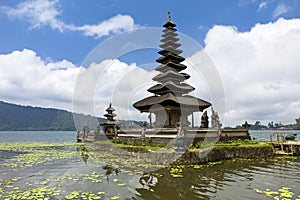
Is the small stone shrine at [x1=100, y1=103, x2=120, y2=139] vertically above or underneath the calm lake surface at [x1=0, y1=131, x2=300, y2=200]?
above

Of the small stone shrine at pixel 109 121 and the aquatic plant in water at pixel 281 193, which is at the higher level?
the small stone shrine at pixel 109 121

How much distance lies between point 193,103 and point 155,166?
1243 centimetres

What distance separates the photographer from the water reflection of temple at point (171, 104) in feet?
71.3

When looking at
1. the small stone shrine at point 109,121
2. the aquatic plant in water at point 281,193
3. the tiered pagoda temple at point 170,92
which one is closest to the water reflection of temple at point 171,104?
the tiered pagoda temple at point 170,92

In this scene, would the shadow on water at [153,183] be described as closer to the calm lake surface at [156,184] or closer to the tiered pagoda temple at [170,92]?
the calm lake surface at [156,184]

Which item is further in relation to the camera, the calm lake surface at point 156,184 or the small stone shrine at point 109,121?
the small stone shrine at point 109,121

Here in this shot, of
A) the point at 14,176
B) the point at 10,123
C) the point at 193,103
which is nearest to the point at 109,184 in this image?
the point at 14,176

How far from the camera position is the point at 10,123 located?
199m

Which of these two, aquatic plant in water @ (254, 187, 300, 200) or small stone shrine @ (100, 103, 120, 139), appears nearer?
aquatic plant in water @ (254, 187, 300, 200)

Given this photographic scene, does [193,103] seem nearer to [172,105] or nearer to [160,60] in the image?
[172,105]

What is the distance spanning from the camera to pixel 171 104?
80.0 feet

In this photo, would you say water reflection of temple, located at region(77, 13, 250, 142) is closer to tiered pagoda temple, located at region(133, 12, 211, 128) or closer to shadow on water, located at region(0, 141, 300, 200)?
tiered pagoda temple, located at region(133, 12, 211, 128)

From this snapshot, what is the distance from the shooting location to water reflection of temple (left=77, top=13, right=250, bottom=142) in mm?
21719

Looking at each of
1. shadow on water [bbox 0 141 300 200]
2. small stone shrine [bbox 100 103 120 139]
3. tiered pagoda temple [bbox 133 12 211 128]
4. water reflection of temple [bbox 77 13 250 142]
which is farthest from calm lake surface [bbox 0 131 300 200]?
small stone shrine [bbox 100 103 120 139]
